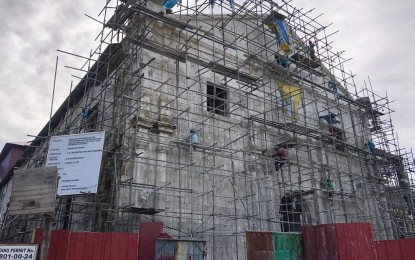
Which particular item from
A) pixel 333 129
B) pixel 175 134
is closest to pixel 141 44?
pixel 175 134

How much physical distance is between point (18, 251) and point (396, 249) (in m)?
10.2

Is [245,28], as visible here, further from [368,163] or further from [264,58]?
[368,163]

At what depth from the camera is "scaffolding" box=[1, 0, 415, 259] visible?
12.5 m

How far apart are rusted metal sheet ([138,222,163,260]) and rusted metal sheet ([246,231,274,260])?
2727 millimetres

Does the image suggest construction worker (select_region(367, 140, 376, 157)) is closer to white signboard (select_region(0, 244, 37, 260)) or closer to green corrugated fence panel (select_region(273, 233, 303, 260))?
green corrugated fence panel (select_region(273, 233, 303, 260))

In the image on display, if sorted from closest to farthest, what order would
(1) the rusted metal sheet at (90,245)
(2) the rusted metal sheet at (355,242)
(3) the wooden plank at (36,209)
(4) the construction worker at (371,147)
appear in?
(3) the wooden plank at (36,209) < (1) the rusted metal sheet at (90,245) < (2) the rusted metal sheet at (355,242) < (4) the construction worker at (371,147)

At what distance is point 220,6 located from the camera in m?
16.1

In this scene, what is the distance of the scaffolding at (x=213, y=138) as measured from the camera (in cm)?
1246

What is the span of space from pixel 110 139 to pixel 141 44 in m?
3.55

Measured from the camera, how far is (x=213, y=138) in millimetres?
14656

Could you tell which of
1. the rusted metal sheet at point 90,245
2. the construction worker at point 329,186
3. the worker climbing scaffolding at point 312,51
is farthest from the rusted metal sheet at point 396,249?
the worker climbing scaffolding at point 312,51

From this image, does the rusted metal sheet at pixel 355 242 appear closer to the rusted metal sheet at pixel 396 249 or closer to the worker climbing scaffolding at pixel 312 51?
the rusted metal sheet at pixel 396 249

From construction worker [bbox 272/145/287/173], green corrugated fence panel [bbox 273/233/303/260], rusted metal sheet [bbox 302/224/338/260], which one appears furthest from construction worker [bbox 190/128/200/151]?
rusted metal sheet [bbox 302/224/338/260]

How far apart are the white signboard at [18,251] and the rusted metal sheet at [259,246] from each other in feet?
19.6
